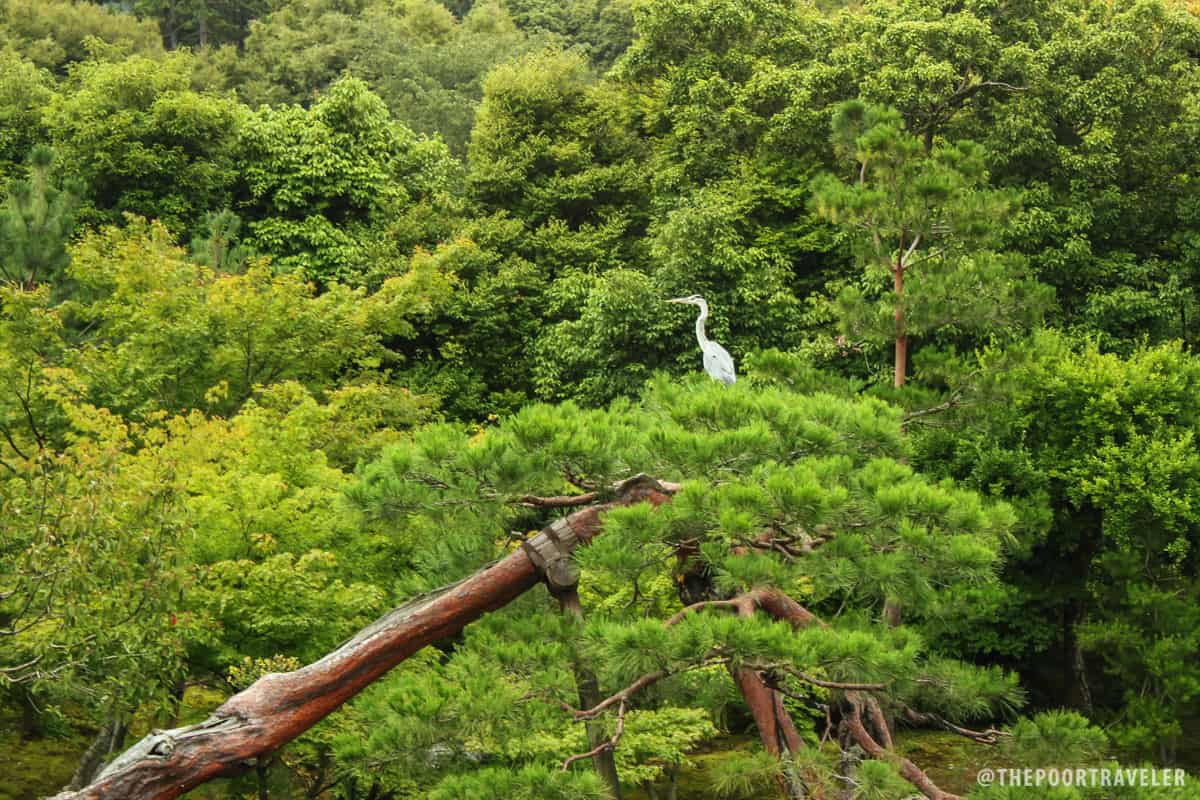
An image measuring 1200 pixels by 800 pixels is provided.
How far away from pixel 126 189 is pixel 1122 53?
47.9 ft

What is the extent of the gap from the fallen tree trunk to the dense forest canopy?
0.16 feet

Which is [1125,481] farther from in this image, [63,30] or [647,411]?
[63,30]

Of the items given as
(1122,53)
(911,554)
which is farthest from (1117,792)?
(1122,53)

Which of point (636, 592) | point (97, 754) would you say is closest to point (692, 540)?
point (636, 592)

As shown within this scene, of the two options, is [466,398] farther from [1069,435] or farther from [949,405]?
[949,405]

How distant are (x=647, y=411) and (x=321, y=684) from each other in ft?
8.69

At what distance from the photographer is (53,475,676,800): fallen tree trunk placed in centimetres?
460

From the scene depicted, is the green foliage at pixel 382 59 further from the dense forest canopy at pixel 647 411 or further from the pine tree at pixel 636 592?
the pine tree at pixel 636 592

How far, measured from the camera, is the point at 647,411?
22.7 ft

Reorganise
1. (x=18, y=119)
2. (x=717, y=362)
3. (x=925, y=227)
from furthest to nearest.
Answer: (x=18, y=119) < (x=717, y=362) < (x=925, y=227)

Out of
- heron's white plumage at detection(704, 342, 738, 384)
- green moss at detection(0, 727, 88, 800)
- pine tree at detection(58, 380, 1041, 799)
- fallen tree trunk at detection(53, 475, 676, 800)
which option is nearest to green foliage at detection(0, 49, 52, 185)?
green moss at detection(0, 727, 88, 800)

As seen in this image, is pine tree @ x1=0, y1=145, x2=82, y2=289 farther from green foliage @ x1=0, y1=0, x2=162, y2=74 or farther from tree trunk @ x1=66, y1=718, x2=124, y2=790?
green foliage @ x1=0, y1=0, x2=162, y2=74

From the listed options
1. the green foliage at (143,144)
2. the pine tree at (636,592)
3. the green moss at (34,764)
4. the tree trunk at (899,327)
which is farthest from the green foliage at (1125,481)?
the green foliage at (143,144)

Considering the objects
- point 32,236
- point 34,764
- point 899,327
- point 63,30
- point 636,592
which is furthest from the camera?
point 63,30
